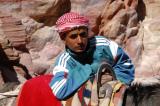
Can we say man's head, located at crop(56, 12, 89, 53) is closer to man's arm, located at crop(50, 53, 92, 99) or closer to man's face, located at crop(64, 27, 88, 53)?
man's face, located at crop(64, 27, 88, 53)

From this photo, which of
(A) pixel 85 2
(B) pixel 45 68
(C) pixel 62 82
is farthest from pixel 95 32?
(C) pixel 62 82

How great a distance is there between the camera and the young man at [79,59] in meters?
3.00

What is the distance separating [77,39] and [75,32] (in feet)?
0.23

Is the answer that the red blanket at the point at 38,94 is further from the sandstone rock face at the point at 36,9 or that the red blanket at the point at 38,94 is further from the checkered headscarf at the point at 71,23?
the sandstone rock face at the point at 36,9

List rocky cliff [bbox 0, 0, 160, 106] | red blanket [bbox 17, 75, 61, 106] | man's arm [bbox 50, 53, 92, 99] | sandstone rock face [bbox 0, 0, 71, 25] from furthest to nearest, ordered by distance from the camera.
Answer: sandstone rock face [bbox 0, 0, 71, 25] → rocky cliff [bbox 0, 0, 160, 106] → red blanket [bbox 17, 75, 61, 106] → man's arm [bbox 50, 53, 92, 99]

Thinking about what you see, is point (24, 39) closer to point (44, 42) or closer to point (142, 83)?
point (44, 42)

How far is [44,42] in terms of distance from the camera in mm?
8648

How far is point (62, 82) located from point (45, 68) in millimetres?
5150

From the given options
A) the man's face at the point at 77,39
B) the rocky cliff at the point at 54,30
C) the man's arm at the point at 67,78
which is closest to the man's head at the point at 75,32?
the man's face at the point at 77,39

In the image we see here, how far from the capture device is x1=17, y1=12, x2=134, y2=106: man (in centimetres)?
300

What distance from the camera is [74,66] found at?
10.1 ft

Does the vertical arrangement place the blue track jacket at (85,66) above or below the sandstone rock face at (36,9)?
above

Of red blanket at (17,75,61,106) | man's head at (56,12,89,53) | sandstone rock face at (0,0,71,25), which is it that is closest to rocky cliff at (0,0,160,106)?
sandstone rock face at (0,0,71,25)

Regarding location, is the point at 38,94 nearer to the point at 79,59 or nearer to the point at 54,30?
the point at 79,59
